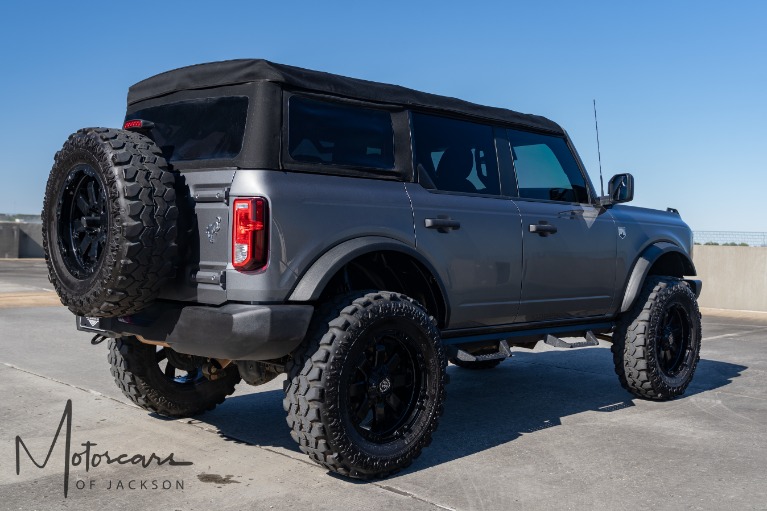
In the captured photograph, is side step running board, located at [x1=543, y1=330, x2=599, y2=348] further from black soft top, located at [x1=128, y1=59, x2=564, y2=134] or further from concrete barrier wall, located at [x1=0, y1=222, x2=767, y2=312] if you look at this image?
concrete barrier wall, located at [x1=0, y1=222, x2=767, y2=312]

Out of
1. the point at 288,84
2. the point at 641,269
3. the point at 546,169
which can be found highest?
the point at 288,84

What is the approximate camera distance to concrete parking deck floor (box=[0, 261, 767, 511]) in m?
3.96

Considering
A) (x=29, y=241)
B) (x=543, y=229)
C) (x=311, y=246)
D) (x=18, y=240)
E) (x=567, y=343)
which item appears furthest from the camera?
(x=29, y=241)

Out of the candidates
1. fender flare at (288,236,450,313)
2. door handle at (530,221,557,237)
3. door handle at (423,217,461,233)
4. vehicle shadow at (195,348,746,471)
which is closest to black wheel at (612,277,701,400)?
vehicle shadow at (195,348,746,471)

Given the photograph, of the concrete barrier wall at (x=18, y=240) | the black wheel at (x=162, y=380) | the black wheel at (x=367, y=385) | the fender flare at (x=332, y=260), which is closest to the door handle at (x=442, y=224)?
the fender flare at (x=332, y=260)

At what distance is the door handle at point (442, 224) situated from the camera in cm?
478

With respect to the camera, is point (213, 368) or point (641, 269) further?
point (641, 269)

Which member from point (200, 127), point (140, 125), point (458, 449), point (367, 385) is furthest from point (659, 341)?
point (140, 125)

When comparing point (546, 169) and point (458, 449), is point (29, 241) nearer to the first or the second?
point (546, 169)

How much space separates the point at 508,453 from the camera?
4.81m

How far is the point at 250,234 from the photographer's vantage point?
3977 millimetres

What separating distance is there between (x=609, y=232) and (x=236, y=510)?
3722 millimetres

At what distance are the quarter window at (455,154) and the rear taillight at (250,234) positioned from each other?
1.33m

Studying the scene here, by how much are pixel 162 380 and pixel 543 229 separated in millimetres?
2759
